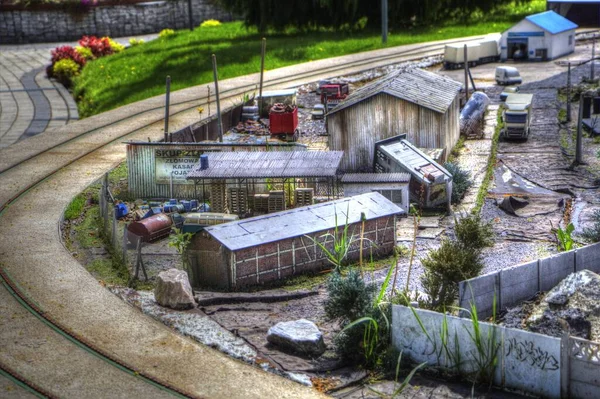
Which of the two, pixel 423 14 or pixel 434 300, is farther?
pixel 423 14

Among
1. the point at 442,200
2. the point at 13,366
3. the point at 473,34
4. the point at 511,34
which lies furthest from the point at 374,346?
the point at 473,34

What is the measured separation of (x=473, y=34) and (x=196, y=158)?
3187 centimetres

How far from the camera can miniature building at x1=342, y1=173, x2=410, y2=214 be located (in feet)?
92.8

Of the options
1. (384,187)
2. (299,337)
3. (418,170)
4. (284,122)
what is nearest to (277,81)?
(284,122)

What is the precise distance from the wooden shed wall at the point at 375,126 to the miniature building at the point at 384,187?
3814 mm

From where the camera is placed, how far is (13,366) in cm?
1872

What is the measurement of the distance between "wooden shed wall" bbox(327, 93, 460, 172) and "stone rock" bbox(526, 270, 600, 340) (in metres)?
13.0

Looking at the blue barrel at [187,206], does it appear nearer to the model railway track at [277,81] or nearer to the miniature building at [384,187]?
the miniature building at [384,187]

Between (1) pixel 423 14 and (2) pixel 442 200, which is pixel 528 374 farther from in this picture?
(1) pixel 423 14

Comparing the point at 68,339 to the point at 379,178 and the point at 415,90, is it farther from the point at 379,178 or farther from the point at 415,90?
the point at 415,90

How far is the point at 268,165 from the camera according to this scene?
28375mm

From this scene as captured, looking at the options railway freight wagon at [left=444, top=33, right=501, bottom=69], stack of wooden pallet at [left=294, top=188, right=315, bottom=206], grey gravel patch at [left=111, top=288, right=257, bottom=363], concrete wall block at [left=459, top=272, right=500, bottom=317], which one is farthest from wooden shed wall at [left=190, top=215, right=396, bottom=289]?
railway freight wagon at [left=444, top=33, right=501, bottom=69]

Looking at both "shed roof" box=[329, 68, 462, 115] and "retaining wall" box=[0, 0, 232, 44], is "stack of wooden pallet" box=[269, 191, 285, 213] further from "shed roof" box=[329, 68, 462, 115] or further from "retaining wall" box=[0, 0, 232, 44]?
"retaining wall" box=[0, 0, 232, 44]

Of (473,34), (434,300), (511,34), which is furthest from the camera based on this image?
(473,34)
